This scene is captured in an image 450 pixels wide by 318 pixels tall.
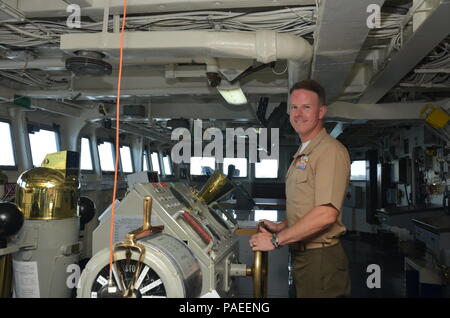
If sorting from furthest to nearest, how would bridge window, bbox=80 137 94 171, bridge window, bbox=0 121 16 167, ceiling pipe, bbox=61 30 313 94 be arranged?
bridge window, bbox=80 137 94 171 < bridge window, bbox=0 121 16 167 < ceiling pipe, bbox=61 30 313 94

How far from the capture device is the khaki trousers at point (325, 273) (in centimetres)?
169

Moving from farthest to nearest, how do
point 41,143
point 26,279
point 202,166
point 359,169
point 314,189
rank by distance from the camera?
point 359,169
point 202,166
point 41,143
point 26,279
point 314,189

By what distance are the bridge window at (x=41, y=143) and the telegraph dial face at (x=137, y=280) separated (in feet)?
13.6

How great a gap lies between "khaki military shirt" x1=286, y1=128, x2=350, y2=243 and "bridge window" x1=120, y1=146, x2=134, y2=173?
6813 mm

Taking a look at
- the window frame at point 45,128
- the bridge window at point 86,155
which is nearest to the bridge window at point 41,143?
the window frame at point 45,128

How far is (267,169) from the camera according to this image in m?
10.1

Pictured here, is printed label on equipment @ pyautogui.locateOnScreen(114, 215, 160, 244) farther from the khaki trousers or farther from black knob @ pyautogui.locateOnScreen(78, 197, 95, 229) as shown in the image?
black knob @ pyautogui.locateOnScreen(78, 197, 95, 229)

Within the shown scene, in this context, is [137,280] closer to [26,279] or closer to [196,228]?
[196,228]

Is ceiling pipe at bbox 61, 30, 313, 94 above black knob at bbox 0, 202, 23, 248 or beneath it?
above

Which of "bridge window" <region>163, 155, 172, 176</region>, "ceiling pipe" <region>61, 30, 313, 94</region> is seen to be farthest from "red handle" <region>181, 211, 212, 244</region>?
"bridge window" <region>163, 155, 172, 176</region>

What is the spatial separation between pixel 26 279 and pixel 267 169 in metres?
8.41

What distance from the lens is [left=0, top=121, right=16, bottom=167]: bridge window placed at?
4.40 metres

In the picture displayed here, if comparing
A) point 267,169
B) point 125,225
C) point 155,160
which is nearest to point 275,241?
point 125,225

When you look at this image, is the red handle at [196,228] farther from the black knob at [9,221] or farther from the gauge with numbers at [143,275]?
the black knob at [9,221]
